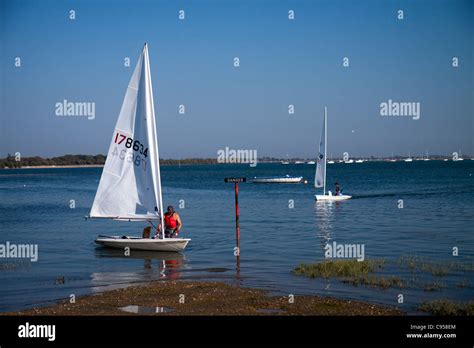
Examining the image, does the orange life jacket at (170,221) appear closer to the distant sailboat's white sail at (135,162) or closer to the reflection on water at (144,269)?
the distant sailboat's white sail at (135,162)

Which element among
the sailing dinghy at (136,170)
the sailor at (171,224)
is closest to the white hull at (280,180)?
the sailor at (171,224)

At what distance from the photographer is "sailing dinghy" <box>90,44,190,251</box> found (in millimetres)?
24297

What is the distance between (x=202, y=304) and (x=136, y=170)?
11458 millimetres

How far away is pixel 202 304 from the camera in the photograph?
14.6 meters

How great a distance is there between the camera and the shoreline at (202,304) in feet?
45.2

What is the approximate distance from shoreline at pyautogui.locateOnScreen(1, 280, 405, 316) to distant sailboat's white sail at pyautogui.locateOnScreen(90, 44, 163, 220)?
8.30 m

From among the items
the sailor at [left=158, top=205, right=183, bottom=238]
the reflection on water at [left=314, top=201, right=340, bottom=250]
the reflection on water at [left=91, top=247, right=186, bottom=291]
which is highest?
the sailor at [left=158, top=205, right=183, bottom=238]

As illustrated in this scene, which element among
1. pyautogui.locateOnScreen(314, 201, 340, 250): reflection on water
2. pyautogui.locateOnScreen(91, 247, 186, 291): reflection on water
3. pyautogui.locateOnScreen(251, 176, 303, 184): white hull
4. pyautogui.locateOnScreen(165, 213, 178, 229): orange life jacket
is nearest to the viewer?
pyautogui.locateOnScreen(91, 247, 186, 291): reflection on water

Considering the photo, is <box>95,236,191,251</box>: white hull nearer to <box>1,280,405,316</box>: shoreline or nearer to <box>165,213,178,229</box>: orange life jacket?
<box>165,213,178,229</box>: orange life jacket

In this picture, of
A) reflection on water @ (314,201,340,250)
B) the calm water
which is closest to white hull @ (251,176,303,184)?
reflection on water @ (314,201,340,250)

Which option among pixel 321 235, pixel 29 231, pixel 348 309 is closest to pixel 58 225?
pixel 29 231
